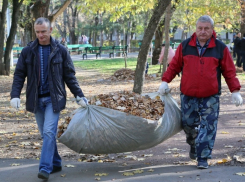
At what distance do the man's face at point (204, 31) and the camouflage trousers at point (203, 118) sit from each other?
26.1 inches

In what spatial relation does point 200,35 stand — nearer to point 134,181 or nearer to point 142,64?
point 134,181

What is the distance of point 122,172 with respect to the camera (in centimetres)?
529

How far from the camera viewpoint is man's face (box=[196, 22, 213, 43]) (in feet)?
16.9

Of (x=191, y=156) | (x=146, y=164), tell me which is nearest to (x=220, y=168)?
(x=191, y=156)

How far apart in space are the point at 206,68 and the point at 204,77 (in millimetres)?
101

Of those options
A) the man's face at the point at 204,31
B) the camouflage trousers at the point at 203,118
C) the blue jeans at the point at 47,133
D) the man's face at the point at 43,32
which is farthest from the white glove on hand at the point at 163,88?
the man's face at the point at 43,32

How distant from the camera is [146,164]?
5.76 m

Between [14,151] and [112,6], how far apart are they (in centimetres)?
845

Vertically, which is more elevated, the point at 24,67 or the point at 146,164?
the point at 24,67

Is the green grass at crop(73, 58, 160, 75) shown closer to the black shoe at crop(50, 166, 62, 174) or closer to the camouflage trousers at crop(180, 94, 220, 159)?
the camouflage trousers at crop(180, 94, 220, 159)

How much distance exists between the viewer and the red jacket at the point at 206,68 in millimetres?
5105

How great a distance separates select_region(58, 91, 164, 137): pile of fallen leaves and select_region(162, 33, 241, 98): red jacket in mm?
403

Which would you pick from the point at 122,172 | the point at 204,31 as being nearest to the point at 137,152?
the point at 122,172

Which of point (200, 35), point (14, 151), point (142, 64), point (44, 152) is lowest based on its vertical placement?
point (14, 151)
